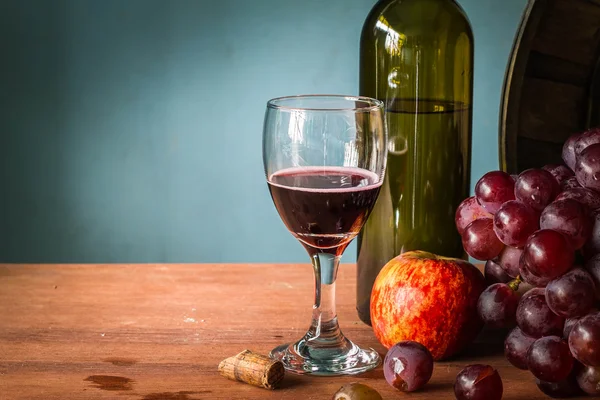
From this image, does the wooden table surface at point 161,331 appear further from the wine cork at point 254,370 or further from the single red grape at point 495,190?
the single red grape at point 495,190

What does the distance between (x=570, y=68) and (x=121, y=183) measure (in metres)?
1.69

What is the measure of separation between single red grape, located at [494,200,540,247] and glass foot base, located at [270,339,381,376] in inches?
7.9

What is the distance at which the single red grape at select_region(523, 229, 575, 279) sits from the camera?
0.74m

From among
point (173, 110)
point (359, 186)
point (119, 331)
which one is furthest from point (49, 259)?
point (359, 186)

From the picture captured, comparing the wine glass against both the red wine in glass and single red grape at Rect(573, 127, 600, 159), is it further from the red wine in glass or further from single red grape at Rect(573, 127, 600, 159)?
single red grape at Rect(573, 127, 600, 159)

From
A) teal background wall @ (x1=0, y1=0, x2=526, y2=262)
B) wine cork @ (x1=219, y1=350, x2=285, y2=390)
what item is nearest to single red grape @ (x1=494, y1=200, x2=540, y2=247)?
wine cork @ (x1=219, y1=350, x2=285, y2=390)

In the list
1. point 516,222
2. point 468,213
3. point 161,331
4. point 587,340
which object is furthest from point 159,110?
point 587,340

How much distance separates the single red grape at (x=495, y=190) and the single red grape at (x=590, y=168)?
76 millimetres

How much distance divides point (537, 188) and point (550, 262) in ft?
0.28

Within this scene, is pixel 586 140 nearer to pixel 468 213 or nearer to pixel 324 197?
pixel 468 213

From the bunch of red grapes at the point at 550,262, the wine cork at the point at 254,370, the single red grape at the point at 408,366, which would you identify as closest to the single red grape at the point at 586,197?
the bunch of red grapes at the point at 550,262

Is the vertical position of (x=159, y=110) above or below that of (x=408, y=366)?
above

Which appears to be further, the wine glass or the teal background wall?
the teal background wall

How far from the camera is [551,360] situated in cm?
75
